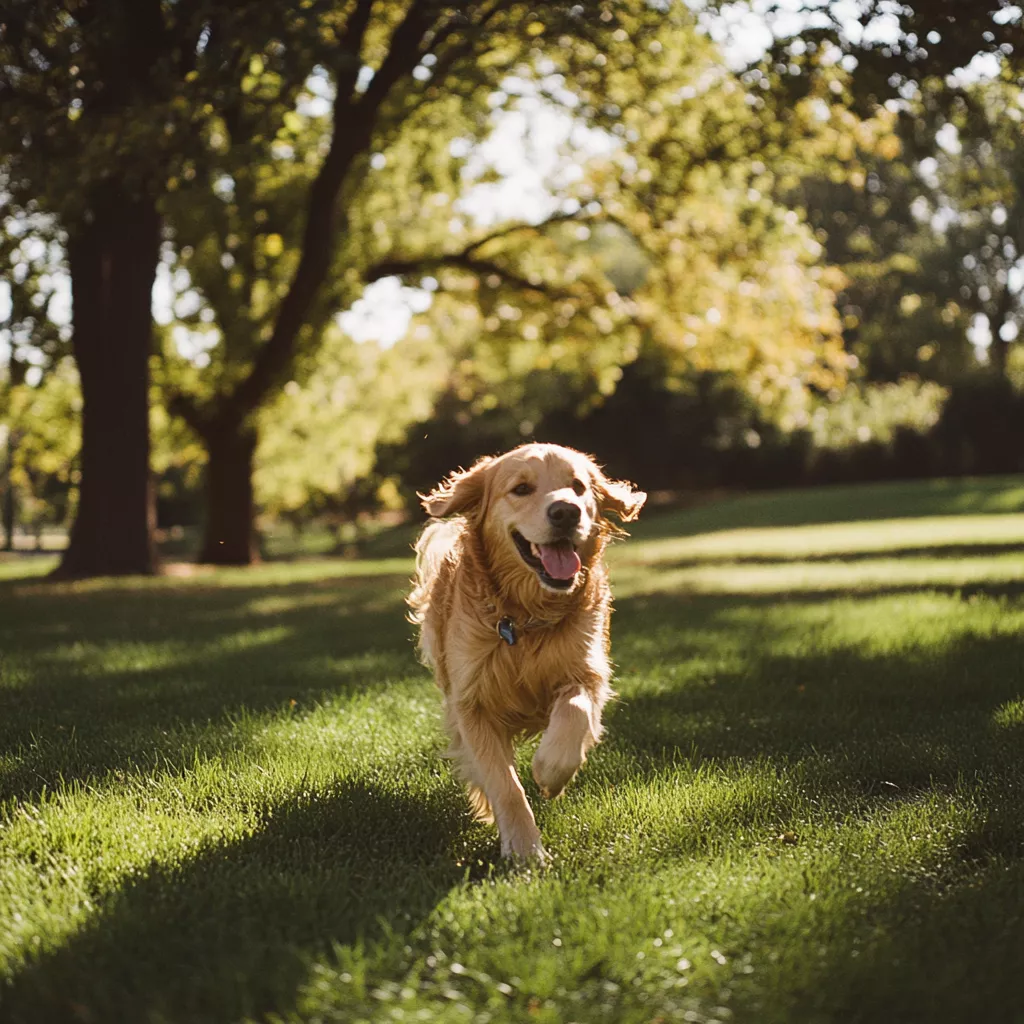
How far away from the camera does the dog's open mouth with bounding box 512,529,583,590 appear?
3917 millimetres

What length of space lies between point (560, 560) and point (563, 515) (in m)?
0.17

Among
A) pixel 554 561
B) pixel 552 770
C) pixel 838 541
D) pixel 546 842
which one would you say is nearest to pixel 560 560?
pixel 554 561

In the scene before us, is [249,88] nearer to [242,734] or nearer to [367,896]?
[242,734]

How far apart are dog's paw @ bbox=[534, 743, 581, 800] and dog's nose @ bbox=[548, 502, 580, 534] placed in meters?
0.80

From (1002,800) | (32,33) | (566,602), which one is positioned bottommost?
(1002,800)

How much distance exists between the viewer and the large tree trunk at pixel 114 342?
48.7ft

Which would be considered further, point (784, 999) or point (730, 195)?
point (730, 195)

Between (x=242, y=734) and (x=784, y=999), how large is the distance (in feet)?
10.8

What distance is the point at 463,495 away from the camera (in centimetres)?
439

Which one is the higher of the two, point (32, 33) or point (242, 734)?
point (32, 33)

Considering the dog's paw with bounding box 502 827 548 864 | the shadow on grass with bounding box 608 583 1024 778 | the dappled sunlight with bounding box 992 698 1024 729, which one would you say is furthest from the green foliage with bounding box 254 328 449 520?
the dog's paw with bounding box 502 827 548 864

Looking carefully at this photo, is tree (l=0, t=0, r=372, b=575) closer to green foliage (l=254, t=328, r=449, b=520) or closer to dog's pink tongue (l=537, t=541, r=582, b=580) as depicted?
dog's pink tongue (l=537, t=541, r=582, b=580)

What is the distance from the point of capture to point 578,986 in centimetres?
247

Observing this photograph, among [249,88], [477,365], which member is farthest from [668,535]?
[249,88]
